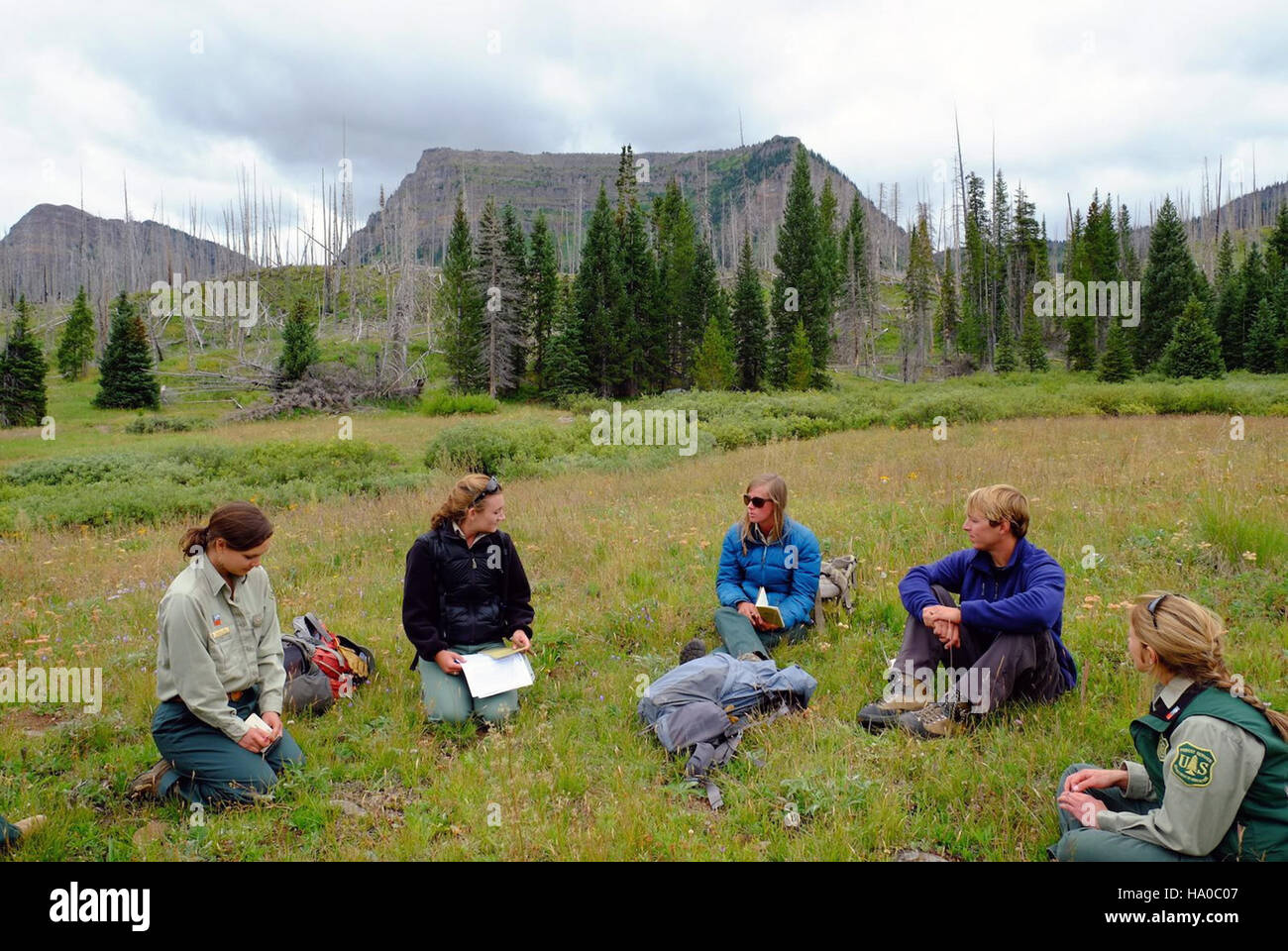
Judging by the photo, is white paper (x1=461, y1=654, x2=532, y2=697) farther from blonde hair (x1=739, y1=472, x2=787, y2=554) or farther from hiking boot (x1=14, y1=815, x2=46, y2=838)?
hiking boot (x1=14, y1=815, x2=46, y2=838)

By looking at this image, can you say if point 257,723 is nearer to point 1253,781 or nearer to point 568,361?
point 1253,781

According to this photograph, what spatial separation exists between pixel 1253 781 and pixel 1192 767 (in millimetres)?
209

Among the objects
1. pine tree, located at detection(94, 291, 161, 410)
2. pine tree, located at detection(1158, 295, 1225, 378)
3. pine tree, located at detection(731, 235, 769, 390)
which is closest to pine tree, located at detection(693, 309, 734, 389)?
pine tree, located at detection(731, 235, 769, 390)

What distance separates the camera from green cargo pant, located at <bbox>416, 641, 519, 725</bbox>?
5109mm

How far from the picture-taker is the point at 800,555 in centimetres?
601

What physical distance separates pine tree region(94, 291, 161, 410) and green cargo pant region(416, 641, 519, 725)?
1724 inches

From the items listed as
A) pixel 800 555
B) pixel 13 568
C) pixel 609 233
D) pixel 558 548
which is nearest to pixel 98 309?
pixel 609 233

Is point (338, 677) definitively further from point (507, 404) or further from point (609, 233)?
point (609, 233)

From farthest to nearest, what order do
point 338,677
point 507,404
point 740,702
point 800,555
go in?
point 507,404, point 800,555, point 338,677, point 740,702

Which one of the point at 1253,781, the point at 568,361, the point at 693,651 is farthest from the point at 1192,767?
the point at 568,361

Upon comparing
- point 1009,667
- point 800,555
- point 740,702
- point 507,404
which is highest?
point 507,404

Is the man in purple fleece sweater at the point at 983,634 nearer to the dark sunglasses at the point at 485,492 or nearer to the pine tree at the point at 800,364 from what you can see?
the dark sunglasses at the point at 485,492

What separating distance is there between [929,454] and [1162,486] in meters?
5.09

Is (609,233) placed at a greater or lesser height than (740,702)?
greater
